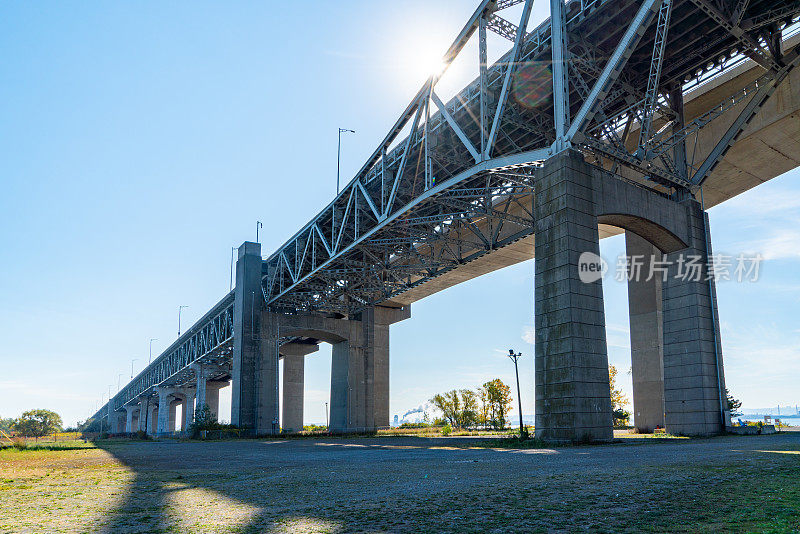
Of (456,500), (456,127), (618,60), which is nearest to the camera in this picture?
(456,500)

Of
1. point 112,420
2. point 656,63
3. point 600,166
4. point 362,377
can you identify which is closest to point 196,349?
point 362,377

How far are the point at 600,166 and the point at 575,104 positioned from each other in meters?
8.21

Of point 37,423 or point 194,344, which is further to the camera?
point 37,423

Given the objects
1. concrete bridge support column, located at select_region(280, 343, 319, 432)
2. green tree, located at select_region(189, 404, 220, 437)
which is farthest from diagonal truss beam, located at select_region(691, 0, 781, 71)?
concrete bridge support column, located at select_region(280, 343, 319, 432)

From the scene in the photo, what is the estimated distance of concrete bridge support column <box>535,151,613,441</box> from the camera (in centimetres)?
2092

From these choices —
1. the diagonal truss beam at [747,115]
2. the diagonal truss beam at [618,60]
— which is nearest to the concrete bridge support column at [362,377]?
the diagonal truss beam at [747,115]

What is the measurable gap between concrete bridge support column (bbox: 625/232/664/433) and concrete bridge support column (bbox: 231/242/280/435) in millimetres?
32215

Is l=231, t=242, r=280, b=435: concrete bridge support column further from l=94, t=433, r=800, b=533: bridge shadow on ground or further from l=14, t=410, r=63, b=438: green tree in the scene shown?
l=14, t=410, r=63, b=438: green tree

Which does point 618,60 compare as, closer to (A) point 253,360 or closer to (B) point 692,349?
(B) point 692,349

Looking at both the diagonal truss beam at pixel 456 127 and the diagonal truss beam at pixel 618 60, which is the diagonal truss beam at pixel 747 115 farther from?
the diagonal truss beam at pixel 456 127

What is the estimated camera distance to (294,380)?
78.2 m

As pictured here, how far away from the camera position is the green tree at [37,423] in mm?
130750

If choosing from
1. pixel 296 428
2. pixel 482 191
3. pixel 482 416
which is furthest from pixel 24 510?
pixel 482 416

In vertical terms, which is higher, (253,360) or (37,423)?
(253,360)
